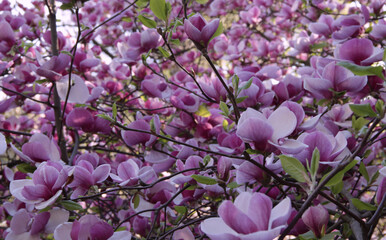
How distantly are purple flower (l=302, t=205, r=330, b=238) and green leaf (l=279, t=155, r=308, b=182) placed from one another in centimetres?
11

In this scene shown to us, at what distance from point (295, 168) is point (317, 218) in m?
0.14

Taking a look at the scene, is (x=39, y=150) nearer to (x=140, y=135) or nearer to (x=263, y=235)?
(x=140, y=135)

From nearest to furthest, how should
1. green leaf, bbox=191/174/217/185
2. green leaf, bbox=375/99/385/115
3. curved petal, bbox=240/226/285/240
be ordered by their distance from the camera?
curved petal, bbox=240/226/285/240, green leaf, bbox=375/99/385/115, green leaf, bbox=191/174/217/185

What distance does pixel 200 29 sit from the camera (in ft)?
2.29

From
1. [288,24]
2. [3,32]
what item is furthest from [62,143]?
[288,24]

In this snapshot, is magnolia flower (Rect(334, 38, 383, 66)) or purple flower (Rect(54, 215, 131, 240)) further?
magnolia flower (Rect(334, 38, 383, 66))

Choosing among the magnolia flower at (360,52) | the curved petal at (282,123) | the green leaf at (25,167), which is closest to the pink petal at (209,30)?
the curved petal at (282,123)

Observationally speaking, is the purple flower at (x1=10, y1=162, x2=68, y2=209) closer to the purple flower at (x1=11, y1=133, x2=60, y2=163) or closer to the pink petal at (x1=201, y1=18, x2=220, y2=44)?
the purple flower at (x1=11, y1=133, x2=60, y2=163)

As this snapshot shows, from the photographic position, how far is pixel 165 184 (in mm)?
949

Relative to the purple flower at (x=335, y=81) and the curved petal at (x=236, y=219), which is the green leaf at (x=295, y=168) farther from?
the purple flower at (x=335, y=81)

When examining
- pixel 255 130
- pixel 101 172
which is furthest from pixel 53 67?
pixel 255 130

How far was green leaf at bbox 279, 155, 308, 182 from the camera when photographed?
0.48 m

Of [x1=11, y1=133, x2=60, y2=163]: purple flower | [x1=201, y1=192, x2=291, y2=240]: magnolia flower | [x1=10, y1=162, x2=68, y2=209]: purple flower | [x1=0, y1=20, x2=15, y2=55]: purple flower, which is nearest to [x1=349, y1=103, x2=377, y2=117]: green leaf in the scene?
[x1=201, y1=192, x2=291, y2=240]: magnolia flower

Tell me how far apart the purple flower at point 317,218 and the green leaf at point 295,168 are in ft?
0.37
